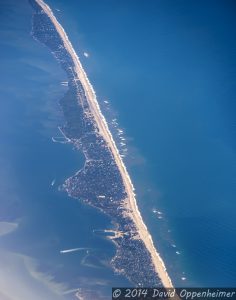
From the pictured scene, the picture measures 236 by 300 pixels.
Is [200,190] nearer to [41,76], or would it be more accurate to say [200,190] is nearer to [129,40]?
[41,76]

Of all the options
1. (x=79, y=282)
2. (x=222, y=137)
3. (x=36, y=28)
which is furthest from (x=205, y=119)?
(x=36, y=28)

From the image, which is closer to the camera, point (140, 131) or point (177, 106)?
point (140, 131)

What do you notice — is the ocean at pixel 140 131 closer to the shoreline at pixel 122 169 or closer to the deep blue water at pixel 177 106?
the deep blue water at pixel 177 106

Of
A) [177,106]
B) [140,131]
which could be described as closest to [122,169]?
[140,131]

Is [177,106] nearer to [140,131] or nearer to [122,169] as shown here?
[140,131]

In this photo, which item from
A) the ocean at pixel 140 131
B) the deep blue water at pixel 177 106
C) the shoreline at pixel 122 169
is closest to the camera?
the shoreline at pixel 122 169

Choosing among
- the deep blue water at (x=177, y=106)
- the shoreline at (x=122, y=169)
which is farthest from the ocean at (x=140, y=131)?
the shoreline at (x=122, y=169)
